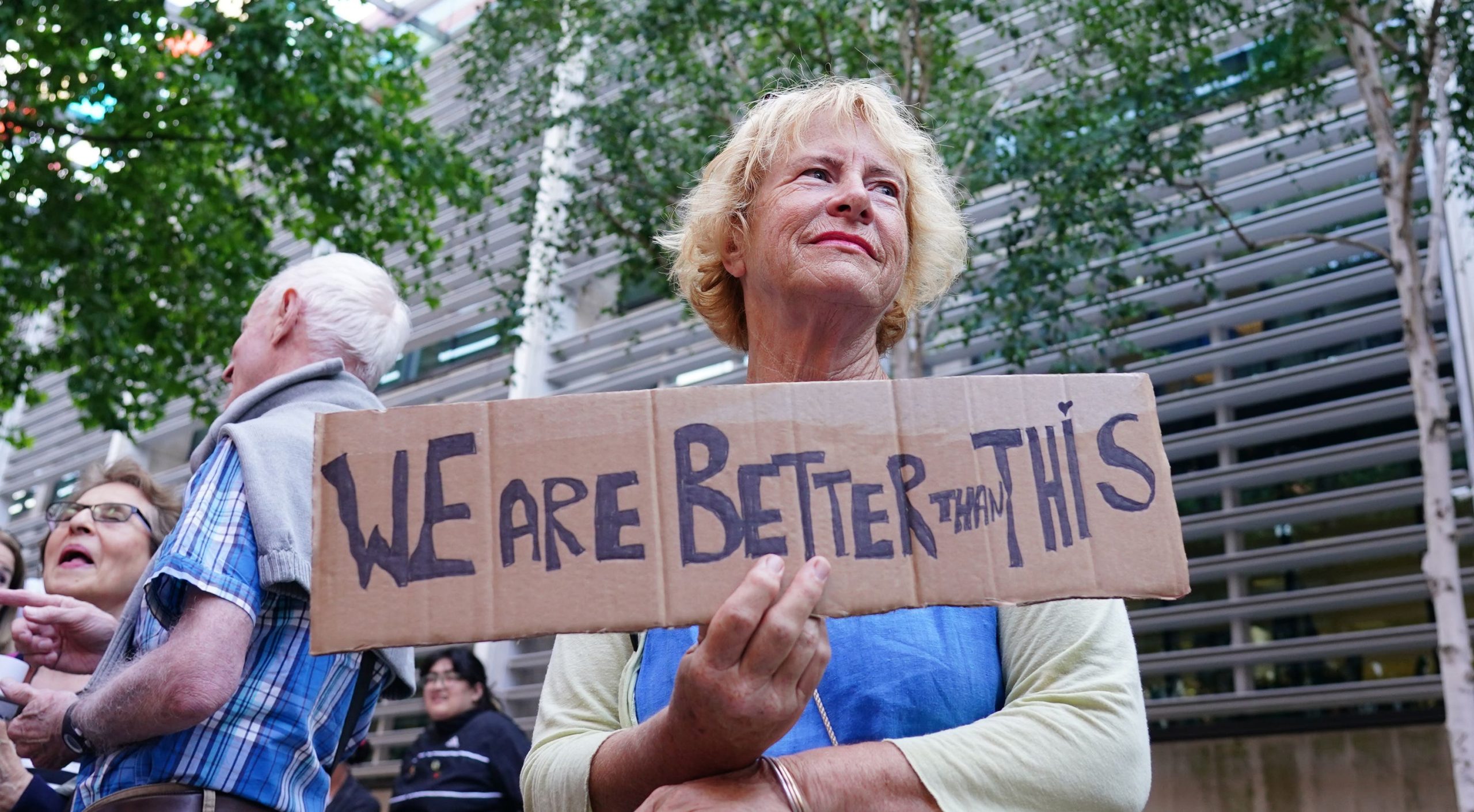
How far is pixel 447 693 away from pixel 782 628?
4.73 m

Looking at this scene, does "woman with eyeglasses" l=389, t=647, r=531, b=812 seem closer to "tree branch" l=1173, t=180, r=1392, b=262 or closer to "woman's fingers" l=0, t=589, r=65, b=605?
"woman's fingers" l=0, t=589, r=65, b=605

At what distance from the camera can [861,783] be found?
4.08 ft

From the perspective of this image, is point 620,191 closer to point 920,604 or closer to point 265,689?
point 265,689

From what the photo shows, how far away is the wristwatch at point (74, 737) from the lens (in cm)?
190

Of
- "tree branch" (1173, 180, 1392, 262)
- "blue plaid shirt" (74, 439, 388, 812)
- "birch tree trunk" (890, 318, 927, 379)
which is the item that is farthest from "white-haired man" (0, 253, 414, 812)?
"tree branch" (1173, 180, 1392, 262)

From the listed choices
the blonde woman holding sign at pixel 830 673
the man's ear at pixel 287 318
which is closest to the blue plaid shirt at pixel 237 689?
the man's ear at pixel 287 318

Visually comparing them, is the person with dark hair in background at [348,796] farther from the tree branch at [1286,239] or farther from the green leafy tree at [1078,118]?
the tree branch at [1286,239]

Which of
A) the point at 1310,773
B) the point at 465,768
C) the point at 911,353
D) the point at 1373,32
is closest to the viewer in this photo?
the point at 465,768

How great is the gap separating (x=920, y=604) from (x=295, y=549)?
1142 mm

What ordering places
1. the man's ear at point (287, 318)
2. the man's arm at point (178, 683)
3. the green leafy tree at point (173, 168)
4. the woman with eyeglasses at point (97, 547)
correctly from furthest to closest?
the green leafy tree at point (173, 168) → the woman with eyeglasses at point (97, 547) → the man's ear at point (287, 318) → the man's arm at point (178, 683)

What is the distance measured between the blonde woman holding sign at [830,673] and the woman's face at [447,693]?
13.4 ft

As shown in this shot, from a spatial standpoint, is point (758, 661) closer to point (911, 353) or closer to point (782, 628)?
point (782, 628)

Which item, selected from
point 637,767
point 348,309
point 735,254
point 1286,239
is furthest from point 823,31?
point 637,767

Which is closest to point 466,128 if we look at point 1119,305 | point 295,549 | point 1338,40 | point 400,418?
point 1119,305
